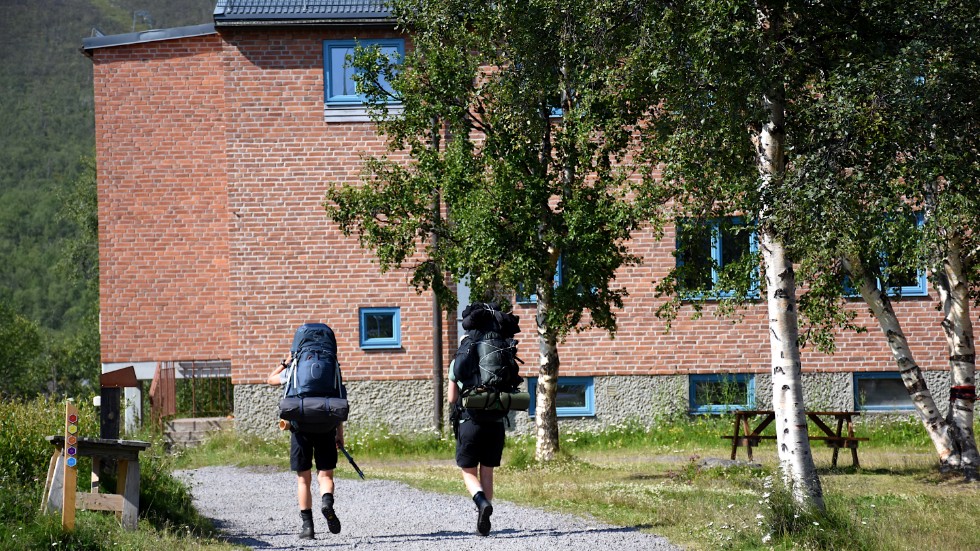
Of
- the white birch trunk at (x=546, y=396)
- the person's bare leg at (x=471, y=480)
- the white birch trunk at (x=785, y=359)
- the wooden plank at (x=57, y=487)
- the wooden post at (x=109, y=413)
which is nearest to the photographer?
the wooden plank at (x=57, y=487)

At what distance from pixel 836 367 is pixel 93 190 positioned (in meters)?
29.9

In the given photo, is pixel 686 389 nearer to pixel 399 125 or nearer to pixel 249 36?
pixel 399 125

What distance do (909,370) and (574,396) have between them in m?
7.60

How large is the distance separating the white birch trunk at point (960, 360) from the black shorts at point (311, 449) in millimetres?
9026

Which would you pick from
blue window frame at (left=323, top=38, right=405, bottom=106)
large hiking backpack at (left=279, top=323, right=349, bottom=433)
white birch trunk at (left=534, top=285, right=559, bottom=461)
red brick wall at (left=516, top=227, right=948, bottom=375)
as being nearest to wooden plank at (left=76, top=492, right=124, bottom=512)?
large hiking backpack at (left=279, top=323, right=349, bottom=433)

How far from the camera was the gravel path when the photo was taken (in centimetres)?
907

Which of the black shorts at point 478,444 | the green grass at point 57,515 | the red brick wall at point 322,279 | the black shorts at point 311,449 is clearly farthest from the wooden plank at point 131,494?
the red brick wall at point 322,279

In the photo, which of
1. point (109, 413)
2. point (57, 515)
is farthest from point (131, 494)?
point (109, 413)

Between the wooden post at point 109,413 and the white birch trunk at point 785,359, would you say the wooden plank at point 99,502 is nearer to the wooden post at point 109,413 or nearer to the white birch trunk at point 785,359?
the wooden post at point 109,413

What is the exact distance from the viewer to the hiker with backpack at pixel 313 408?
8.95 m

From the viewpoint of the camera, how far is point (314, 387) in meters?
9.01

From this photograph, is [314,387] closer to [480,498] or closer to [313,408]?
[313,408]

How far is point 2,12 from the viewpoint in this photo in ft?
487

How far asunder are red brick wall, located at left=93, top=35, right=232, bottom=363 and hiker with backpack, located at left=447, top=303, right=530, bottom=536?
1456 cm
